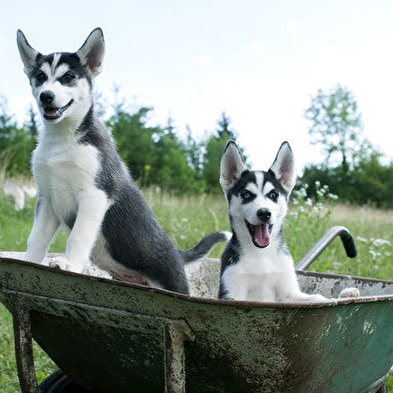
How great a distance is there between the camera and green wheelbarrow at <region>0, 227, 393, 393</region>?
1532mm

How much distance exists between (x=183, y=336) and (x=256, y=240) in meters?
0.85

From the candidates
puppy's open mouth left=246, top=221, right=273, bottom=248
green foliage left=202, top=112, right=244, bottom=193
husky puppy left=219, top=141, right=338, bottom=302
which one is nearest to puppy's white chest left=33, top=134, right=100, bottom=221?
husky puppy left=219, top=141, right=338, bottom=302

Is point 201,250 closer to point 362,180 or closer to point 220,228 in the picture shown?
point 220,228

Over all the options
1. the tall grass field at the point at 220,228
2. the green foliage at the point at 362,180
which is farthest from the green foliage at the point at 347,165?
the tall grass field at the point at 220,228

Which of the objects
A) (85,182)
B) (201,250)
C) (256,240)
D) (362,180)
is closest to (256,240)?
(256,240)

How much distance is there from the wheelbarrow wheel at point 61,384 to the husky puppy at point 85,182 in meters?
0.52

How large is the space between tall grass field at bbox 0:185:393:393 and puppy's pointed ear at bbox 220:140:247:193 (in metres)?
1.89

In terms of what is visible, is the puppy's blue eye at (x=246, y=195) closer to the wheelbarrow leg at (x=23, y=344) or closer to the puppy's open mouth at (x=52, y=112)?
the puppy's open mouth at (x=52, y=112)

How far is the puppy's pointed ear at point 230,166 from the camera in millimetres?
2451

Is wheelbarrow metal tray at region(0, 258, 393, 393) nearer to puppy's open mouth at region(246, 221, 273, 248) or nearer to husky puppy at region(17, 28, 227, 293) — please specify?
husky puppy at region(17, 28, 227, 293)

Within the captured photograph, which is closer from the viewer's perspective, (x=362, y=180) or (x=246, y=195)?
(x=246, y=195)

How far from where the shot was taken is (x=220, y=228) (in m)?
7.08

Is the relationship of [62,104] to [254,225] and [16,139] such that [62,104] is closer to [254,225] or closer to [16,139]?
[254,225]

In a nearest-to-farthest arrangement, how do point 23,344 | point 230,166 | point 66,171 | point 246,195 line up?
point 23,344 → point 66,171 → point 246,195 → point 230,166
